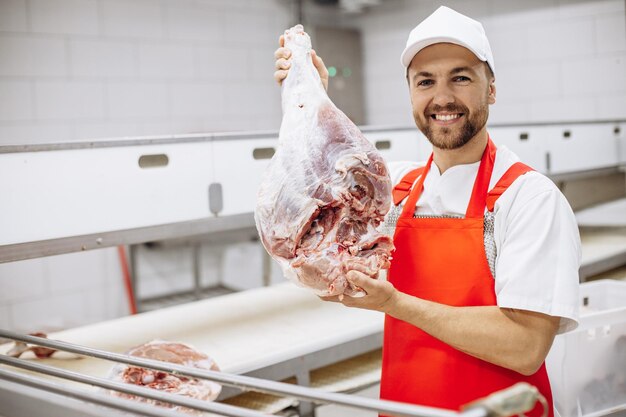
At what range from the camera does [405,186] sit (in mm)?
1666

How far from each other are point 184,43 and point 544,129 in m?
2.60

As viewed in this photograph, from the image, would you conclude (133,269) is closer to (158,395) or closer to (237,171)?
(237,171)

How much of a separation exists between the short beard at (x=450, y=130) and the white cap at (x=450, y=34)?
4.9 inches

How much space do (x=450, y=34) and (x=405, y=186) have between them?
17.2 inches


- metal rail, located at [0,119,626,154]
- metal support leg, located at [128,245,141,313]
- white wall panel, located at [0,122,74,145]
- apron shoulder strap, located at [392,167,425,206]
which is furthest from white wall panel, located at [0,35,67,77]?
apron shoulder strap, located at [392,167,425,206]

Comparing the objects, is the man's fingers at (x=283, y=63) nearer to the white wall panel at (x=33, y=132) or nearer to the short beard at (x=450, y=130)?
the short beard at (x=450, y=130)

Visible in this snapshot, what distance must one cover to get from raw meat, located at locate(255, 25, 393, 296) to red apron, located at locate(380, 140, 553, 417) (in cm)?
24

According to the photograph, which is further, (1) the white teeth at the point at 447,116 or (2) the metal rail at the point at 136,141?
(2) the metal rail at the point at 136,141

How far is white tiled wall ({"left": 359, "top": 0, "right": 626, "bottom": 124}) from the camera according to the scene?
418 cm

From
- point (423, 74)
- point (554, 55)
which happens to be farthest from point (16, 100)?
point (554, 55)

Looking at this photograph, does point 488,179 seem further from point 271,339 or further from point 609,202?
point 609,202

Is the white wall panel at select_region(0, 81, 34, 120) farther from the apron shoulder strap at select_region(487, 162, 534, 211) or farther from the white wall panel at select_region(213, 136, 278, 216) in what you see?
the apron shoulder strap at select_region(487, 162, 534, 211)

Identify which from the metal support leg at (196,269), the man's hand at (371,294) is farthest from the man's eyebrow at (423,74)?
the metal support leg at (196,269)

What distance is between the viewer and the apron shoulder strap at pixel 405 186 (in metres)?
1.65
